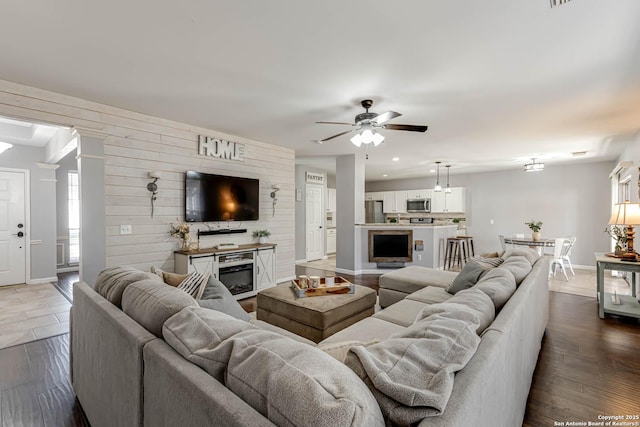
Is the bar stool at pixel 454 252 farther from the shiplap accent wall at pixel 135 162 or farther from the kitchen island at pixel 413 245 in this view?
the shiplap accent wall at pixel 135 162

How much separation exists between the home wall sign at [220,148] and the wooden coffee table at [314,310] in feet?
8.02

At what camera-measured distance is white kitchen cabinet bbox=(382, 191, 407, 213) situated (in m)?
9.88

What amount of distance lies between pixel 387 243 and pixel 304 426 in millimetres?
6087

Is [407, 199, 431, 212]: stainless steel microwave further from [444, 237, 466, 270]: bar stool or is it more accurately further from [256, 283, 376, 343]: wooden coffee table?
[256, 283, 376, 343]: wooden coffee table

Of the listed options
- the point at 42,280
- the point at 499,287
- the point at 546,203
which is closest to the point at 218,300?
the point at 499,287

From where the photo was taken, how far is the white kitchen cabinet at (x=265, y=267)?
187 inches

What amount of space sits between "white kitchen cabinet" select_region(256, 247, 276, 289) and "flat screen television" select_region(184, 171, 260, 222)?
621 mm

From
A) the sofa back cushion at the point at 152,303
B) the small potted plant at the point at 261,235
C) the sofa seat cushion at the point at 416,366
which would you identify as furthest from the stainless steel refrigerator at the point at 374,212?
the sofa seat cushion at the point at 416,366

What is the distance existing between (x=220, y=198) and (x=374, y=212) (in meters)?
6.95

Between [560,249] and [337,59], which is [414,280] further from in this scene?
[560,249]

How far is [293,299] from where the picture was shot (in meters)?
2.89

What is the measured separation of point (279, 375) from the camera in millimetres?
795

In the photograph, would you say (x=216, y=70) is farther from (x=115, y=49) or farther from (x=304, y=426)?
(x=304, y=426)

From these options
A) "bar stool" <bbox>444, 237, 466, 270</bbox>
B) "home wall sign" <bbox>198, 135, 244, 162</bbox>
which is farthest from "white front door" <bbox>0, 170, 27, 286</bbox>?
"bar stool" <bbox>444, 237, 466, 270</bbox>
